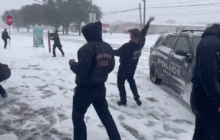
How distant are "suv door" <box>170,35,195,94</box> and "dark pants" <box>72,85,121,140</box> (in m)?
2.29

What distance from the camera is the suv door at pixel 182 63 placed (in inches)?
174

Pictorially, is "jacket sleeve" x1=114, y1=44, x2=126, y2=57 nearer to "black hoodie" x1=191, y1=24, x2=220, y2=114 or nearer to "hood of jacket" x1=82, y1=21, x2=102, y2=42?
"hood of jacket" x1=82, y1=21, x2=102, y2=42

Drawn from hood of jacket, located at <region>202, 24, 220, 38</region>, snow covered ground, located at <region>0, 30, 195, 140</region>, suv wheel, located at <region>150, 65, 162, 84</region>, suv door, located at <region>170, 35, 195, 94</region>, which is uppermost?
hood of jacket, located at <region>202, 24, 220, 38</region>

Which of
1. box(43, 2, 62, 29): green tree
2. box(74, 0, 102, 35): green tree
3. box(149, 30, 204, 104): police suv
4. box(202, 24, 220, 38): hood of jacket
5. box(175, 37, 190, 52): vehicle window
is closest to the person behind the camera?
box(202, 24, 220, 38): hood of jacket

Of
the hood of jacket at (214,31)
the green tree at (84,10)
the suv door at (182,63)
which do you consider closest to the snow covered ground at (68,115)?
the suv door at (182,63)

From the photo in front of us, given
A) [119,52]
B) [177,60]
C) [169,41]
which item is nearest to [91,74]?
[119,52]

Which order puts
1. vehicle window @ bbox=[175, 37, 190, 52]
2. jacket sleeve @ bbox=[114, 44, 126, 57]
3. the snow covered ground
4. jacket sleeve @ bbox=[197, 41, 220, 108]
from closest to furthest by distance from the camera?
jacket sleeve @ bbox=[197, 41, 220, 108]
the snow covered ground
jacket sleeve @ bbox=[114, 44, 126, 57]
vehicle window @ bbox=[175, 37, 190, 52]

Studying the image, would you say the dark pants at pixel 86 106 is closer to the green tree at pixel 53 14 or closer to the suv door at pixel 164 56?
the suv door at pixel 164 56

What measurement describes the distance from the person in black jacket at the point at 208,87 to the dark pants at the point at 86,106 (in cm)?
109

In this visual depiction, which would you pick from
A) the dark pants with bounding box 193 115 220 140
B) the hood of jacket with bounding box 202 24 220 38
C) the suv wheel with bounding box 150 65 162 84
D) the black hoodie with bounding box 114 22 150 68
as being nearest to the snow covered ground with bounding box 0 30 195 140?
the suv wheel with bounding box 150 65 162 84

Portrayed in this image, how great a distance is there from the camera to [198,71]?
2178 mm

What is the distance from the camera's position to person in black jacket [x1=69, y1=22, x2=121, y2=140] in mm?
2545

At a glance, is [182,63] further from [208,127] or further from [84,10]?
[84,10]

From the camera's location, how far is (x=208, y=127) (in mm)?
2158
